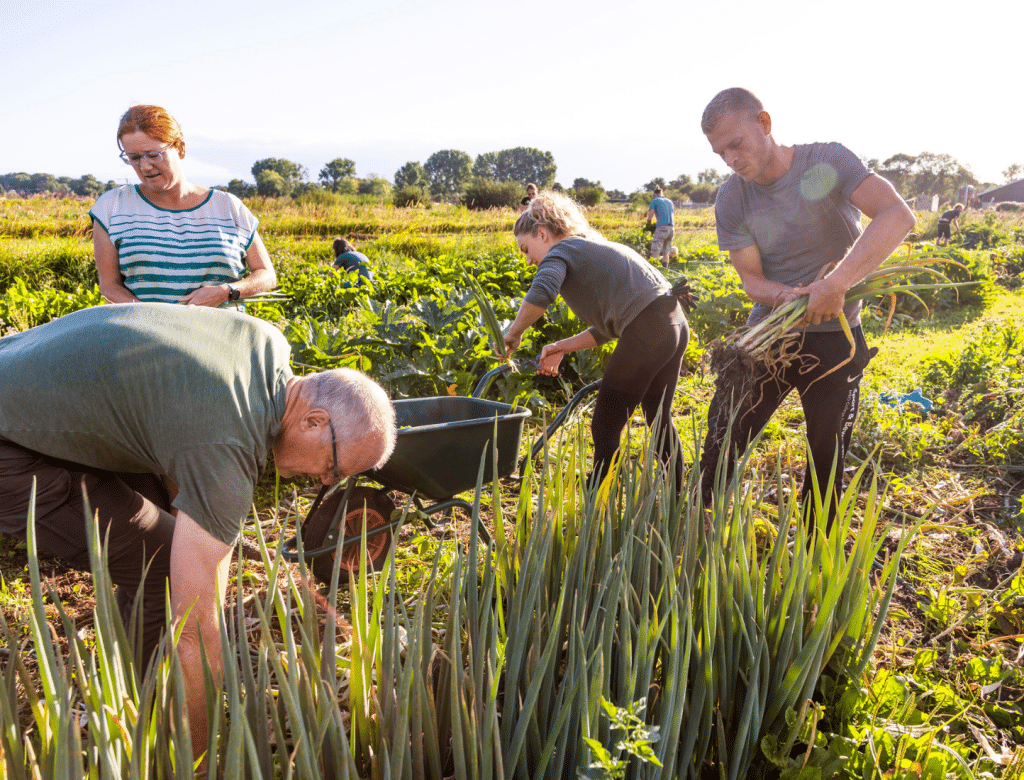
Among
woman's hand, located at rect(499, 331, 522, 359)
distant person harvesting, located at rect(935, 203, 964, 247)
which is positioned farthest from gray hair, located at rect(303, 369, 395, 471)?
distant person harvesting, located at rect(935, 203, 964, 247)

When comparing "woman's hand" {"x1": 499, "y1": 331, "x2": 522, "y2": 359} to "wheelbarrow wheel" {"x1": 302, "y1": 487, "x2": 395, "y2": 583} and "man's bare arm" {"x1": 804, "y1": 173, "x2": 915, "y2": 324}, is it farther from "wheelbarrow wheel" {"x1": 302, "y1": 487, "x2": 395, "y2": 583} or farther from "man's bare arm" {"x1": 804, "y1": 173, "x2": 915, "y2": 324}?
"man's bare arm" {"x1": 804, "y1": 173, "x2": 915, "y2": 324}

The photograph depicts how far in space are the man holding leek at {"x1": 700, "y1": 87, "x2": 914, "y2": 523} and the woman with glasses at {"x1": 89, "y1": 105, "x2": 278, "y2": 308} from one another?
166cm

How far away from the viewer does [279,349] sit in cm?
149

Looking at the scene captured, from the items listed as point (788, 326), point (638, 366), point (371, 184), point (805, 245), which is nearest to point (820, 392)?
point (788, 326)

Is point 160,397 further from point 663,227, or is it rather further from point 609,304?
point 663,227

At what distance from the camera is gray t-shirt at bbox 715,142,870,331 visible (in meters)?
2.02

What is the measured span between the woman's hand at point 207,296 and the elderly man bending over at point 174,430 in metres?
0.72

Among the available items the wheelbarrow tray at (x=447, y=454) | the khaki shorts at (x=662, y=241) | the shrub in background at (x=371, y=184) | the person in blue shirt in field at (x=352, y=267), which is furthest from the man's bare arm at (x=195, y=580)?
the shrub in background at (x=371, y=184)

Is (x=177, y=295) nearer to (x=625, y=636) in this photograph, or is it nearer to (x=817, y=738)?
(x=625, y=636)

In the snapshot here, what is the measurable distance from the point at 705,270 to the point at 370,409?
8.39m

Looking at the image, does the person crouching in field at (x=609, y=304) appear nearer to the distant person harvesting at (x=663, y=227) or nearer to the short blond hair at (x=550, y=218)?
the short blond hair at (x=550, y=218)

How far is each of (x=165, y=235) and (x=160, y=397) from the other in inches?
47.7

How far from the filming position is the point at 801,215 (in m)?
2.10

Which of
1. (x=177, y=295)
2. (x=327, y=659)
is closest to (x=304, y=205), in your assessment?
(x=177, y=295)
